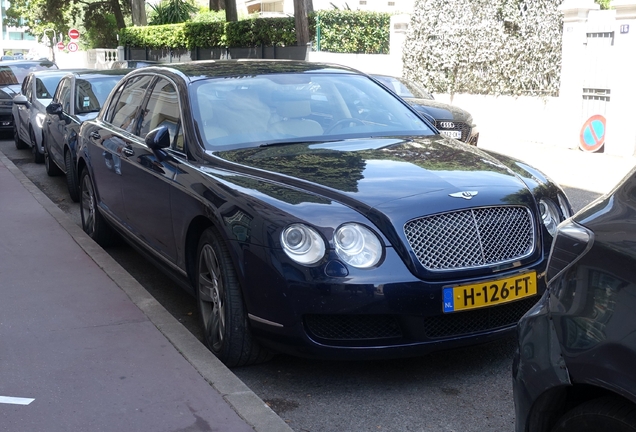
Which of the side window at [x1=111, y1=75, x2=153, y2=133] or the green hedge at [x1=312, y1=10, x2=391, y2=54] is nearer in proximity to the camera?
the side window at [x1=111, y1=75, x2=153, y2=133]

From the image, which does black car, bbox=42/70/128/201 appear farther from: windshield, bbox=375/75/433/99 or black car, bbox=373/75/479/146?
windshield, bbox=375/75/433/99

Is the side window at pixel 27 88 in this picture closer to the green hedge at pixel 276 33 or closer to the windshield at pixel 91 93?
the windshield at pixel 91 93

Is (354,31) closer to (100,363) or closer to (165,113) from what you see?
(165,113)

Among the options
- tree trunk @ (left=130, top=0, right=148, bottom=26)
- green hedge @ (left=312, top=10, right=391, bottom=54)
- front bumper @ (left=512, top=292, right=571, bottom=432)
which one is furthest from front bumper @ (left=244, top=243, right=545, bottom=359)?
tree trunk @ (left=130, top=0, right=148, bottom=26)

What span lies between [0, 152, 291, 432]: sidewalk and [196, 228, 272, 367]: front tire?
11 cm

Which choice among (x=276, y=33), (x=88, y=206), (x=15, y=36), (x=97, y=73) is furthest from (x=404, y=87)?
(x=15, y=36)

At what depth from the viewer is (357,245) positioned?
403cm

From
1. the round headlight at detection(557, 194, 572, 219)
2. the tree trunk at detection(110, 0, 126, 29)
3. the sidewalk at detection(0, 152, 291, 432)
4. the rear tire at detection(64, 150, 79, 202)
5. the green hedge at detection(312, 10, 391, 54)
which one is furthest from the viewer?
the tree trunk at detection(110, 0, 126, 29)

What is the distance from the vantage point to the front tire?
14.2ft

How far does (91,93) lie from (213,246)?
22.0 ft

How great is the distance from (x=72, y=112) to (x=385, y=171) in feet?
22.1

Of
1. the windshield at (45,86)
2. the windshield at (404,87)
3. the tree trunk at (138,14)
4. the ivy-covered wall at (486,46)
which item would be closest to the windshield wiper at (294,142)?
the windshield at (45,86)

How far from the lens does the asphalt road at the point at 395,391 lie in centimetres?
395

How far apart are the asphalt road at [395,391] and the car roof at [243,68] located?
2.11m
